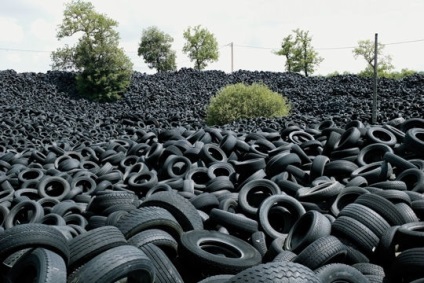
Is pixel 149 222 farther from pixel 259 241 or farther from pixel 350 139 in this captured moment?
pixel 350 139

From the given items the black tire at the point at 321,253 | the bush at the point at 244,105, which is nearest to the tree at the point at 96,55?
the bush at the point at 244,105

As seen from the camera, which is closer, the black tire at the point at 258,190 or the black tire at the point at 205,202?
the black tire at the point at 205,202

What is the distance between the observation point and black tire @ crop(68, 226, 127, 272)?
5270 mm

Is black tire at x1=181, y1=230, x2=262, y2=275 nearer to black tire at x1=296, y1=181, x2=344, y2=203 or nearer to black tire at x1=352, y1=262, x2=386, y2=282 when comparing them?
black tire at x1=352, y1=262, x2=386, y2=282

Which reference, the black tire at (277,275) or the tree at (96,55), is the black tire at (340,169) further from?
the tree at (96,55)

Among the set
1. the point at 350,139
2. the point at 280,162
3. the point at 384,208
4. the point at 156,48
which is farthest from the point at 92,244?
the point at 156,48

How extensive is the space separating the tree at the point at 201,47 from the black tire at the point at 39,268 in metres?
59.2

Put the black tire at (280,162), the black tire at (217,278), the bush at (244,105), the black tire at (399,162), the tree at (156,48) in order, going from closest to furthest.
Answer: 1. the black tire at (217,278)
2. the black tire at (399,162)
3. the black tire at (280,162)
4. the bush at (244,105)
5. the tree at (156,48)

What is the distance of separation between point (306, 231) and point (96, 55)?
1477 inches

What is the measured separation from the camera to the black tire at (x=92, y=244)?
527 cm

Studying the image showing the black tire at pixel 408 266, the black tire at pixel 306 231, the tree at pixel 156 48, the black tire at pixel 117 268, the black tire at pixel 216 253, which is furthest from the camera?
the tree at pixel 156 48

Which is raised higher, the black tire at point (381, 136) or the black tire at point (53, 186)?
the black tire at point (381, 136)

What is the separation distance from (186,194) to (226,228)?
5.57 ft

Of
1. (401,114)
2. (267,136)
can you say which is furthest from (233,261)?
(401,114)
